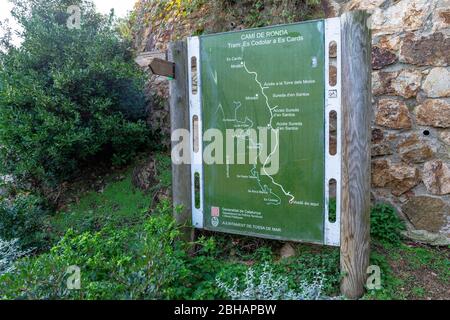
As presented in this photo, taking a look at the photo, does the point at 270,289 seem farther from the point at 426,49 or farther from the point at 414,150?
the point at 426,49

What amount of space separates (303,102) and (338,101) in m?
0.26

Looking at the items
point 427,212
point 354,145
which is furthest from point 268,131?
point 427,212

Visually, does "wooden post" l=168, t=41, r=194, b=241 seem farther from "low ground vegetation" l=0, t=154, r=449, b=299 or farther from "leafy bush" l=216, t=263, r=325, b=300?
"leafy bush" l=216, t=263, r=325, b=300

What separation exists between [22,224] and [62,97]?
1505 millimetres

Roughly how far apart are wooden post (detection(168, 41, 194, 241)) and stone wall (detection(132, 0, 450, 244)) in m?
1.78

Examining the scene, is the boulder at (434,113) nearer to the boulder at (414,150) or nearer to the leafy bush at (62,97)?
the boulder at (414,150)

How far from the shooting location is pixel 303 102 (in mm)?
2875

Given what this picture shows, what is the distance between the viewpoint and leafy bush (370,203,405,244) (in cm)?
346

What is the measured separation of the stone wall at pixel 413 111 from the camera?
3.34 meters
